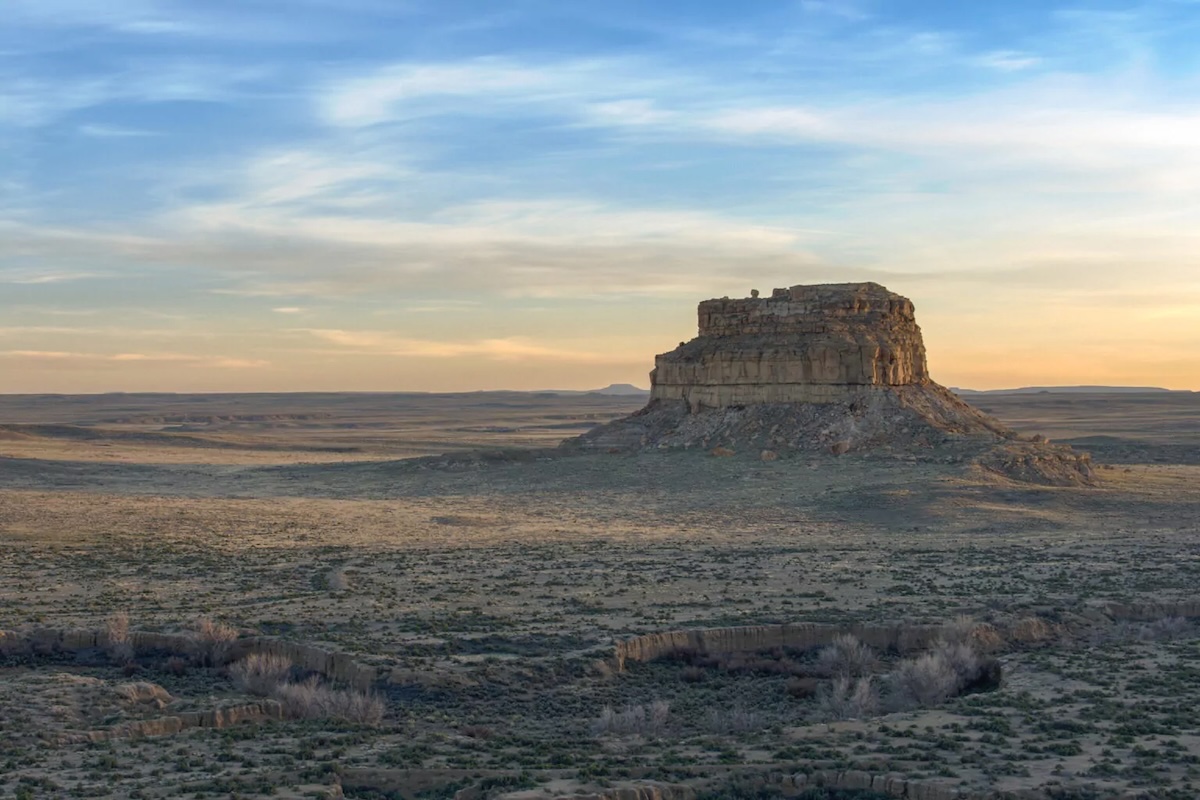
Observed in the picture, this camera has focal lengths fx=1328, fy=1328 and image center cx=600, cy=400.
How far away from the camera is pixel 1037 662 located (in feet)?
53.0

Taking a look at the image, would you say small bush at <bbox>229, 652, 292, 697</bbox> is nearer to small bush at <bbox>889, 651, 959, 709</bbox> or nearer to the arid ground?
the arid ground

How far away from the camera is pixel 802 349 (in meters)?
45.3

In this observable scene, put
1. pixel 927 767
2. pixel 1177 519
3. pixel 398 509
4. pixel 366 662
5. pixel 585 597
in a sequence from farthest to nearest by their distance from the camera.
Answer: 1. pixel 398 509
2. pixel 1177 519
3. pixel 585 597
4. pixel 366 662
5. pixel 927 767

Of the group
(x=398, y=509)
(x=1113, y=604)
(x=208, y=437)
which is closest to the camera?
(x=1113, y=604)

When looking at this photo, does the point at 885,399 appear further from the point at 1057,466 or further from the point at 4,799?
the point at 4,799

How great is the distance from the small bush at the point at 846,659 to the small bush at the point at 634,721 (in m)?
3.09

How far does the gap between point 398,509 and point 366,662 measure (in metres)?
22.7

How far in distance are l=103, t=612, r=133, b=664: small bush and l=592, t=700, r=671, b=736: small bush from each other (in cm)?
640

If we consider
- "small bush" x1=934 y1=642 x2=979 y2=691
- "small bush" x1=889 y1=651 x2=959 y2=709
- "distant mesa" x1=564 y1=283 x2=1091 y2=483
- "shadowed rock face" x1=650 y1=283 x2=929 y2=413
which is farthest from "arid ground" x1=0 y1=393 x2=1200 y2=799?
"shadowed rock face" x1=650 y1=283 x2=929 y2=413

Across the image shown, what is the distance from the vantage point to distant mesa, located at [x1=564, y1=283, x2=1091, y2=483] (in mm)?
43781

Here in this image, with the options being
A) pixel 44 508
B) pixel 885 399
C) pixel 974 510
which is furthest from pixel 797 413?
pixel 44 508

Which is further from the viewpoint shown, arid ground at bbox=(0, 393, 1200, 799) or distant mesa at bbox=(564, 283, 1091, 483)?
distant mesa at bbox=(564, 283, 1091, 483)

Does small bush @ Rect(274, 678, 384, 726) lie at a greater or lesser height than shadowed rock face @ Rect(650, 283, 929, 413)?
lesser

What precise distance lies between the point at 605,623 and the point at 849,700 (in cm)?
478
